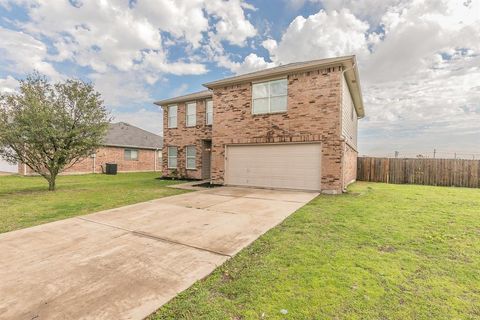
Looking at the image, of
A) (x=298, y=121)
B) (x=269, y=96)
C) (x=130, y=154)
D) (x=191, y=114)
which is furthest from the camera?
(x=130, y=154)

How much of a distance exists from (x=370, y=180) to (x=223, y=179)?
34.5ft

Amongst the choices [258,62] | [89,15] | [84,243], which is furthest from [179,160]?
[84,243]

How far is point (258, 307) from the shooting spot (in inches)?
86.1

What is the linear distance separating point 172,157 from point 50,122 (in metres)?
7.63

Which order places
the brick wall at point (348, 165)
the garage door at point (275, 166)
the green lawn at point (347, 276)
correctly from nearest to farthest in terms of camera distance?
1. the green lawn at point (347, 276)
2. the garage door at point (275, 166)
3. the brick wall at point (348, 165)

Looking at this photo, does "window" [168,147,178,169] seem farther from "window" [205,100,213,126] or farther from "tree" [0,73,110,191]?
"tree" [0,73,110,191]

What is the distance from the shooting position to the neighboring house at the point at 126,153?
69.7 feet

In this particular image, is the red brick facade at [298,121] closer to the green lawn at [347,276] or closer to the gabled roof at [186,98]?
the gabled roof at [186,98]

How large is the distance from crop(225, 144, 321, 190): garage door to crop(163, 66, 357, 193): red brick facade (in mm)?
315

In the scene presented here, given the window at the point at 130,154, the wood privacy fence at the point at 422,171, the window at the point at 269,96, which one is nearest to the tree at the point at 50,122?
the window at the point at 269,96

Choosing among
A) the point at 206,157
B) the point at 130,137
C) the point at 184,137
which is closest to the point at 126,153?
the point at 130,137

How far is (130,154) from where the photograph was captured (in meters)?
24.2

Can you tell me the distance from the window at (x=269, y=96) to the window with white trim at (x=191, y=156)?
20.0 feet

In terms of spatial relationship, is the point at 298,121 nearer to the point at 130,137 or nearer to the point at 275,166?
the point at 275,166
